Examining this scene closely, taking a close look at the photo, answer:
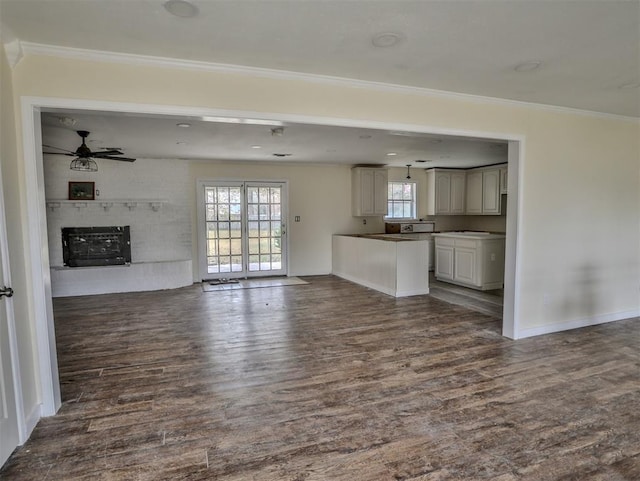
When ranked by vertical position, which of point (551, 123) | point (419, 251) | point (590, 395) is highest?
point (551, 123)

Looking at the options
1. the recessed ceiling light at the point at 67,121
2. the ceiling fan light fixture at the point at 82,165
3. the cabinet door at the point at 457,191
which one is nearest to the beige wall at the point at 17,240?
the recessed ceiling light at the point at 67,121

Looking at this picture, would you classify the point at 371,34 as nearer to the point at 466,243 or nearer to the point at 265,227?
the point at 466,243

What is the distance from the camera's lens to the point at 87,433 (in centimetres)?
226

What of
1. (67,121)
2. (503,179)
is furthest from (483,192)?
(67,121)

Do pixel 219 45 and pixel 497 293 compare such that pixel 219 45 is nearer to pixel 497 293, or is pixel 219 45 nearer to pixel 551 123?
pixel 551 123

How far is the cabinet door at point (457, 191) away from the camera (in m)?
8.37

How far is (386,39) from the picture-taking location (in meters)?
2.32

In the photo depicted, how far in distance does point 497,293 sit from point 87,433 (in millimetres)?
5744

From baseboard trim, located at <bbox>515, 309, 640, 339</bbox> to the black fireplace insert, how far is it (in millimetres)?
6267

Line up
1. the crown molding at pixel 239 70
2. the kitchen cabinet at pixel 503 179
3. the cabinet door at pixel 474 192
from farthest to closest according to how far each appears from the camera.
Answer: the cabinet door at pixel 474 192 < the kitchen cabinet at pixel 503 179 < the crown molding at pixel 239 70

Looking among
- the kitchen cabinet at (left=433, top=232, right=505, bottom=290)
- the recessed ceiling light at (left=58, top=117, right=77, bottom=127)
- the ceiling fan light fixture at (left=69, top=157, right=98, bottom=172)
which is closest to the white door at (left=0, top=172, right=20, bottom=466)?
the recessed ceiling light at (left=58, top=117, right=77, bottom=127)

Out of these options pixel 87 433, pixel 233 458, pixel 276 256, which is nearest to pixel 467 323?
pixel 233 458

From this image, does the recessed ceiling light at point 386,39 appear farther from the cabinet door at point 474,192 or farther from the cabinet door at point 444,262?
the cabinet door at point 474,192

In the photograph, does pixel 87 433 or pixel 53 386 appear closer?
pixel 87 433
